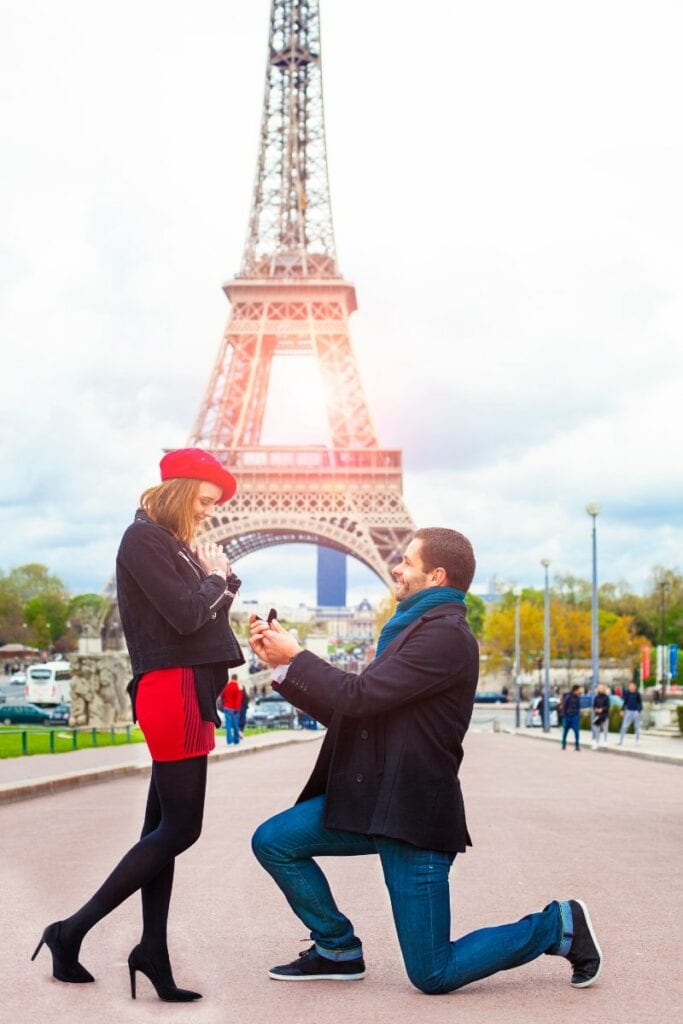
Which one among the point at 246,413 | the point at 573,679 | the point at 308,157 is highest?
the point at 308,157

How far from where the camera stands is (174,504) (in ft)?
17.9

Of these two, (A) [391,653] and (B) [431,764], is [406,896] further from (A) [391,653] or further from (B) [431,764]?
(A) [391,653]

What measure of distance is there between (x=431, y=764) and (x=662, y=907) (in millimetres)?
3143

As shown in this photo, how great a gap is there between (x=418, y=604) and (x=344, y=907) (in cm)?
298

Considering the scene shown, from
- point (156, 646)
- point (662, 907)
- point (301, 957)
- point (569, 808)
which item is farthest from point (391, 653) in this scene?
point (569, 808)

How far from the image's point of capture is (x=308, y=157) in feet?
242

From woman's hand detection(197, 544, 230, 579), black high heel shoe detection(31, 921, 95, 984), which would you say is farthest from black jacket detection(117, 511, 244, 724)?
black high heel shoe detection(31, 921, 95, 984)

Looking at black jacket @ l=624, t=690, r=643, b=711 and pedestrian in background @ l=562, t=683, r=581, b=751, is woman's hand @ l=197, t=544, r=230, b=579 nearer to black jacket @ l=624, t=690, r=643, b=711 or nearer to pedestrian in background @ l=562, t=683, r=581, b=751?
pedestrian in background @ l=562, t=683, r=581, b=751

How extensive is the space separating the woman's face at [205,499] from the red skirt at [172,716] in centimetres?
67

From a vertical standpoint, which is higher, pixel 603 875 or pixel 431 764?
pixel 431 764

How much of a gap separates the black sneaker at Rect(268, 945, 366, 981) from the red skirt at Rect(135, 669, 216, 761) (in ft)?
3.24

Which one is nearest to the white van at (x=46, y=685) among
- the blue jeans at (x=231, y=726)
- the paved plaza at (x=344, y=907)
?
the blue jeans at (x=231, y=726)

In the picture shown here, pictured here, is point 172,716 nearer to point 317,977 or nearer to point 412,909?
point 412,909

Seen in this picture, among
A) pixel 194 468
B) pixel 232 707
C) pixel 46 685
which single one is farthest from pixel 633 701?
pixel 46 685
